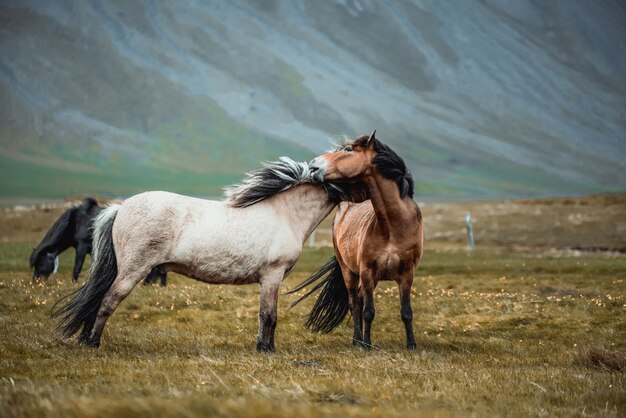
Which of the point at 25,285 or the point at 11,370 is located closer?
the point at 11,370

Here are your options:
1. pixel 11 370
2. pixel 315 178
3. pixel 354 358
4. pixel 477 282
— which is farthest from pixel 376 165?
pixel 477 282

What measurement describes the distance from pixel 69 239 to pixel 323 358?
14199 mm

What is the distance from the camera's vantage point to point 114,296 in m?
11.5

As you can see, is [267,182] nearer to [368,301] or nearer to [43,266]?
[368,301]

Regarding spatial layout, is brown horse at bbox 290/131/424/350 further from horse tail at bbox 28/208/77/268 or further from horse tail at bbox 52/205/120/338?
horse tail at bbox 28/208/77/268

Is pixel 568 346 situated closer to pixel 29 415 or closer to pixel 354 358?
pixel 354 358

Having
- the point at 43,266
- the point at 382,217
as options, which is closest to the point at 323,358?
the point at 382,217

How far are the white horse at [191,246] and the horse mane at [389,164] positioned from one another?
160cm

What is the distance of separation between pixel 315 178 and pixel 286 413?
7166 millimetres

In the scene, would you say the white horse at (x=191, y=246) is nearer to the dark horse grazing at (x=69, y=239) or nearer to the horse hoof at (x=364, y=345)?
the horse hoof at (x=364, y=345)

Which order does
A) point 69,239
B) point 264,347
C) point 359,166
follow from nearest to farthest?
1. point 264,347
2. point 359,166
3. point 69,239

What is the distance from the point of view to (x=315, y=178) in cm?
1281

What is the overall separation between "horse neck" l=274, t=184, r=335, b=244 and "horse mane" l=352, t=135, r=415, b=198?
99 cm

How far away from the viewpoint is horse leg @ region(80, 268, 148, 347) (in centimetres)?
1154
